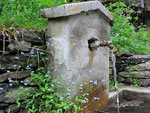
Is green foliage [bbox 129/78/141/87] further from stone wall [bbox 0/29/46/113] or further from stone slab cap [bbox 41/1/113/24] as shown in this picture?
stone wall [bbox 0/29/46/113]

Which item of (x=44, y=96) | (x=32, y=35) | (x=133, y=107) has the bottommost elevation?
(x=133, y=107)

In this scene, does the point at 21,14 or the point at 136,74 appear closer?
the point at 21,14

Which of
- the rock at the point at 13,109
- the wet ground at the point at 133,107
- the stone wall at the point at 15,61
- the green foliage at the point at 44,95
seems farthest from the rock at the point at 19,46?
the wet ground at the point at 133,107

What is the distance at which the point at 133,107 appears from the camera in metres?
2.79

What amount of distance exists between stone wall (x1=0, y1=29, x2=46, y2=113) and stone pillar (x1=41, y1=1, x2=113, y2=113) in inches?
8.5

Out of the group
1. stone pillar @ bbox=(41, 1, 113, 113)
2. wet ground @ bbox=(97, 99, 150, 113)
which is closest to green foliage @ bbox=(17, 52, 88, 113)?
stone pillar @ bbox=(41, 1, 113, 113)

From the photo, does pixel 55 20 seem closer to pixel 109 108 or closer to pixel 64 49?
pixel 64 49

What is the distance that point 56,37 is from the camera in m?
1.97

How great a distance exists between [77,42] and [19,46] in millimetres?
704

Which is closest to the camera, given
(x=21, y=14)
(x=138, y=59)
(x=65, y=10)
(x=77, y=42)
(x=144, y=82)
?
(x=65, y=10)

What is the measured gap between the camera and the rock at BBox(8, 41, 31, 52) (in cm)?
177

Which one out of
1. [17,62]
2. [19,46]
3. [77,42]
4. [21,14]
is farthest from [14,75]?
[21,14]

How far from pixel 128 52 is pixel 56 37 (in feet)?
8.25

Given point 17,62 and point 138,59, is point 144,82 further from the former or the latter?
point 17,62
